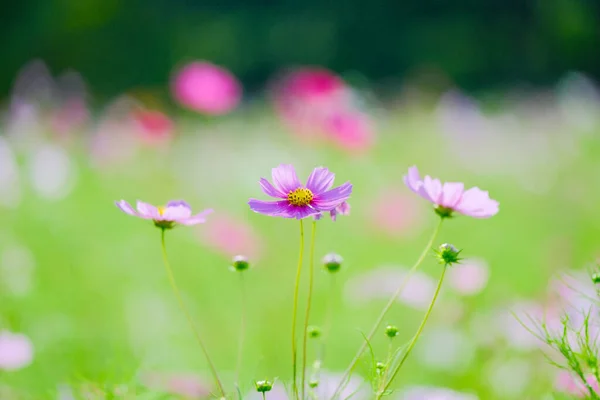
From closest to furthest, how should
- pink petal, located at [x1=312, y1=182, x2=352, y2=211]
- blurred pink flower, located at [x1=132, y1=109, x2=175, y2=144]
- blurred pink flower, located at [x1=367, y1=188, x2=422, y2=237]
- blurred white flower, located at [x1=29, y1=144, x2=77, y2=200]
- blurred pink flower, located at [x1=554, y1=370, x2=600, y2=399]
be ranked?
pink petal, located at [x1=312, y1=182, x2=352, y2=211], blurred pink flower, located at [x1=554, y1=370, x2=600, y2=399], blurred pink flower, located at [x1=367, y1=188, x2=422, y2=237], blurred pink flower, located at [x1=132, y1=109, x2=175, y2=144], blurred white flower, located at [x1=29, y1=144, x2=77, y2=200]

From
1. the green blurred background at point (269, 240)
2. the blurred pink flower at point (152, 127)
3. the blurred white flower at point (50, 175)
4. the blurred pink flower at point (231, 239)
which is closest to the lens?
the green blurred background at point (269, 240)

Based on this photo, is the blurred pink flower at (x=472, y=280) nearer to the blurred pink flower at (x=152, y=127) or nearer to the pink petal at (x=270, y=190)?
the pink petal at (x=270, y=190)

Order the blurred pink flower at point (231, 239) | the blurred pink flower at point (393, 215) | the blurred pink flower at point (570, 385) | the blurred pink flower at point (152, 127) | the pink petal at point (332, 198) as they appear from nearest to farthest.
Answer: the pink petal at point (332, 198) < the blurred pink flower at point (570, 385) < the blurred pink flower at point (231, 239) < the blurred pink flower at point (393, 215) < the blurred pink flower at point (152, 127)

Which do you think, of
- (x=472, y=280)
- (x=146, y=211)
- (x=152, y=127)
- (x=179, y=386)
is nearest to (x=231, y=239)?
(x=152, y=127)

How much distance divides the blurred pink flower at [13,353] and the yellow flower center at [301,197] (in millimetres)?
399

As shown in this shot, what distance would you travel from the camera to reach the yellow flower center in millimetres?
576

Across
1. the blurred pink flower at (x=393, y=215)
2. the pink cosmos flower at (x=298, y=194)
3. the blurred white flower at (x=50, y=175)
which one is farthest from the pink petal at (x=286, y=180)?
the blurred white flower at (x=50, y=175)

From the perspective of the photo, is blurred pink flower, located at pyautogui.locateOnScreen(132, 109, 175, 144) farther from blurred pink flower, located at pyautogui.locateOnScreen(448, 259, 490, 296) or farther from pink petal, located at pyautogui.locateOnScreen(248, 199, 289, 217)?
pink petal, located at pyautogui.locateOnScreen(248, 199, 289, 217)

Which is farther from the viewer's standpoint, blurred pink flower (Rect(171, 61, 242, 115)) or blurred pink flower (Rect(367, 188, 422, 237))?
blurred pink flower (Rect(367, 188, 422, 237))

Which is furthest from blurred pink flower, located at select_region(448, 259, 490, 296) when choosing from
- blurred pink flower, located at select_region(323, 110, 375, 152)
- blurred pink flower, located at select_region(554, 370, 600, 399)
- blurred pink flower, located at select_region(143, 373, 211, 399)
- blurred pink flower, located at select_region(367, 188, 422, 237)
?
blurred pink flower, located at select_region(367, 188, 422, 237)

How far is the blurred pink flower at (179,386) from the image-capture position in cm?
79

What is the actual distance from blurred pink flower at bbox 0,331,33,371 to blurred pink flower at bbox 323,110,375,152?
0.89m

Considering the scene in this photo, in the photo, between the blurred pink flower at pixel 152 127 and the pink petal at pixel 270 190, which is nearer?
the pink petal at pixel 270 190

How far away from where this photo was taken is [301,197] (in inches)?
22.8
